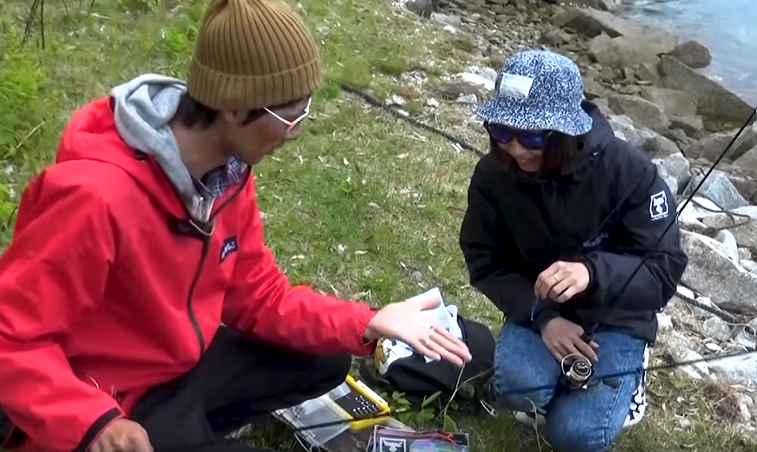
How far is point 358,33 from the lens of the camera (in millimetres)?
7566

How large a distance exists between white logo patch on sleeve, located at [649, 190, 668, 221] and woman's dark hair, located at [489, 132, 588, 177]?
306 mm

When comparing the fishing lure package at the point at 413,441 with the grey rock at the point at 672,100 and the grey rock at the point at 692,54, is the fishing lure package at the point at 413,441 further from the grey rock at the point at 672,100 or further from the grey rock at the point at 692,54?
the grey rock at the point at 692,54

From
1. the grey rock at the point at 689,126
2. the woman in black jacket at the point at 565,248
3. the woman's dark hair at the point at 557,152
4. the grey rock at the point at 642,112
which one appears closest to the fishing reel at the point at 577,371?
the woman in black jacket at the point at 565,248

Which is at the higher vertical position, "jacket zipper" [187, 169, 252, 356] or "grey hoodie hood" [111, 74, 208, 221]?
"grey hoodie hood" [111, 74, 208, 221]

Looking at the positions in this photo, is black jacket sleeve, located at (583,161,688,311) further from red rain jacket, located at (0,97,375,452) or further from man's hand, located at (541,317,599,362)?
red rain jacket, located at (0,97,375,452)

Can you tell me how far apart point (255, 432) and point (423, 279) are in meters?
1.56

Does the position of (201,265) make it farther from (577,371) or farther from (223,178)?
(577,371)

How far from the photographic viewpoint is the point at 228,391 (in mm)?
2973

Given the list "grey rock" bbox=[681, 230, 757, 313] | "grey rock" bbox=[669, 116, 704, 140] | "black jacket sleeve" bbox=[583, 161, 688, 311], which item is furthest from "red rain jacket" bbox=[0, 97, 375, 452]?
"grey rock" bbox=[669, 116, 704, 140]

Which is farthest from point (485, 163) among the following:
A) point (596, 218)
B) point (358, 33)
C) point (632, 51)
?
point (632, 51)

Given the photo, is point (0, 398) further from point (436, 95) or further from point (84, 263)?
point (436, 95)

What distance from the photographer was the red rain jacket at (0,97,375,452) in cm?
221

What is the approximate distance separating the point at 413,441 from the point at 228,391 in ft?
2.14

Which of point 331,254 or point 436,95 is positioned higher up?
point 331,254
